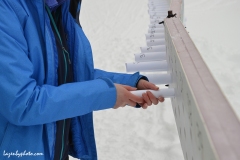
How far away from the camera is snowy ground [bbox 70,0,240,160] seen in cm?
218

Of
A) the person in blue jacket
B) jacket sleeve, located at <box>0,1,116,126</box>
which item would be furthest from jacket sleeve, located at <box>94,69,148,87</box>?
jacket sleeve, located at <box>0,1,116,126</box>

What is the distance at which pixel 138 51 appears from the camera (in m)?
3.99

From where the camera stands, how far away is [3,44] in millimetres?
707

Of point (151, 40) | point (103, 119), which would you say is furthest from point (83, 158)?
point (103, 119)

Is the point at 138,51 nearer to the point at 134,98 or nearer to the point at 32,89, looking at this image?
the point at 134,98

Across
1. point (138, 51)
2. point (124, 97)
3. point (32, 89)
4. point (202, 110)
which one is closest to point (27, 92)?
point (32, 89)

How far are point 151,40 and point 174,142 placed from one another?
2.84 ft

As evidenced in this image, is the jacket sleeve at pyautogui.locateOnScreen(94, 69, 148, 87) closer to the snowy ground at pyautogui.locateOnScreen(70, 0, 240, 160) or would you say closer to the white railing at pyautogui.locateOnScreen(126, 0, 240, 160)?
the white railing at pyautogui.locateOnScreen(126, 0, 240, 160)

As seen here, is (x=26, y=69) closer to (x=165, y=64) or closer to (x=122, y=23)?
(x=165, y=64)

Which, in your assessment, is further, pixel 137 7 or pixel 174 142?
pixel 137 7

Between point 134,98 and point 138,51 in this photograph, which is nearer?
point 134,98

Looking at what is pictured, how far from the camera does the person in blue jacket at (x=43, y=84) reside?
2.38ft

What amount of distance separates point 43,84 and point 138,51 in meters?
3.21

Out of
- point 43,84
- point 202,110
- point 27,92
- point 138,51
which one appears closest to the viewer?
point 202,110
